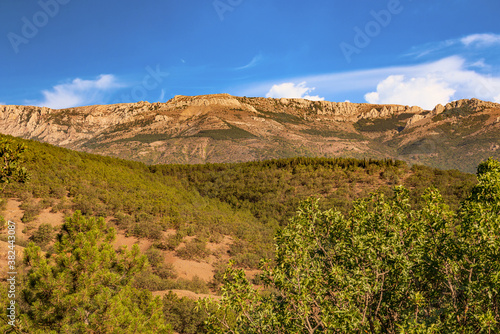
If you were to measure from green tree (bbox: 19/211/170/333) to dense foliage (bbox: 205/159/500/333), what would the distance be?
342cm

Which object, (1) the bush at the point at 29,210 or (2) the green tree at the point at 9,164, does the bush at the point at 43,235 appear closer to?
(1) the bush at the point at 29,210

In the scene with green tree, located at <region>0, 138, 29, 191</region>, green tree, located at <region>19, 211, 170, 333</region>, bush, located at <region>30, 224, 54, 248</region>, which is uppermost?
green tree, located at <region>0, 138, 29, 191</region>

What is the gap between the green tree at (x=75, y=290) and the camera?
281 inches

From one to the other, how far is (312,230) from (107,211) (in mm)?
32356

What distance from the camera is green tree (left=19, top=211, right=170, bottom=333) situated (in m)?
7.14

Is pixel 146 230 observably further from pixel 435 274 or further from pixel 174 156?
pixel 174 156

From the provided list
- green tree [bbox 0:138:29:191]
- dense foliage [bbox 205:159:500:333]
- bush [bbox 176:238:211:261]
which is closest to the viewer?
dense foliage [bbox 205:159:500:333]

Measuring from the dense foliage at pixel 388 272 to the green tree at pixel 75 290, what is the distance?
3422 millimetres

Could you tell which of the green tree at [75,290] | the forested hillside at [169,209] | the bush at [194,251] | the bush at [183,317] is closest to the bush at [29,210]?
the forested hillside at [169,209]

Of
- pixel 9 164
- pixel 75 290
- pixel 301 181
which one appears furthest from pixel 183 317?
pixel 301 181

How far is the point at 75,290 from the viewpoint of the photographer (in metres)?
7.55

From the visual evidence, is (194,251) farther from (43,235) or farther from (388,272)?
(388,272)

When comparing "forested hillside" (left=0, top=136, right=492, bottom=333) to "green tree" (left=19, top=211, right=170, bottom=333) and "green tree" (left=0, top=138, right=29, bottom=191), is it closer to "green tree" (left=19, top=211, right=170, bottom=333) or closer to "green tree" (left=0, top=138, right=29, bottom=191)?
"green tree" (left=19, top=211, right=170, bottom=333)

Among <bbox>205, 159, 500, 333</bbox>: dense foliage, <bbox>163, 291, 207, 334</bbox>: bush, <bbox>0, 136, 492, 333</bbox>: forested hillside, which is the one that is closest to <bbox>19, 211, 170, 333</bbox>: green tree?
<bbox>0, 136, 492, 333</bbox>: forested hillside
